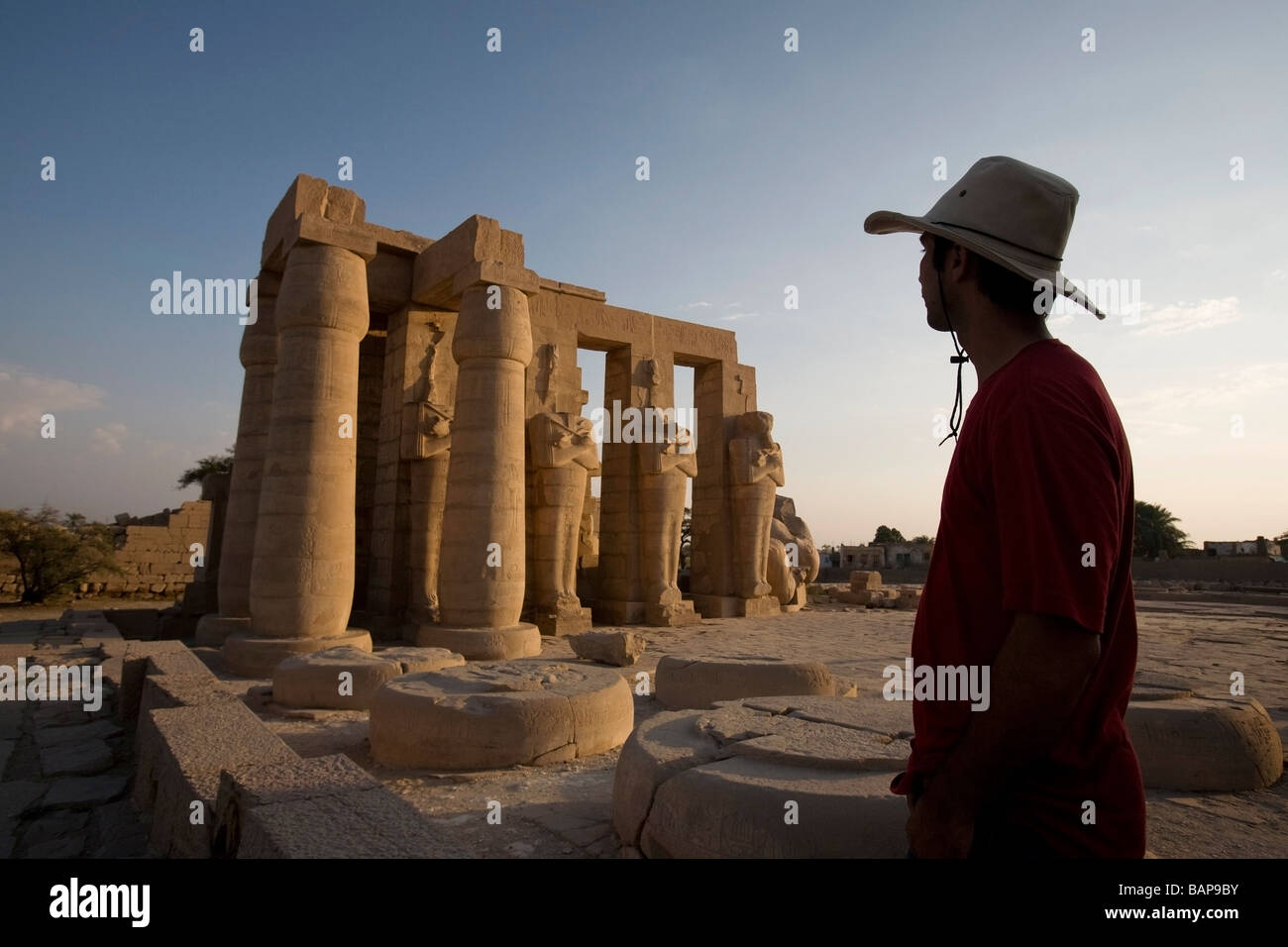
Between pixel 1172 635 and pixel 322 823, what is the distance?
11955 millimetres

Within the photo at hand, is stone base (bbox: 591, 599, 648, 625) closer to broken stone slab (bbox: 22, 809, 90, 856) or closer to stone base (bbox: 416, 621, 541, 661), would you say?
stone base (bbox: 416, 621, 541, 661)

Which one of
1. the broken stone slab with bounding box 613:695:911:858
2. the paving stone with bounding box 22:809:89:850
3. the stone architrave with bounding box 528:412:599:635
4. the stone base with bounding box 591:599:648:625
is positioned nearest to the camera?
the broken stone slab with bounding box 613:695:911:858

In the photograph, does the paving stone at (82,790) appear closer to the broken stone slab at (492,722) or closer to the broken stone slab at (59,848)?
the broken stone slab at (59,848)

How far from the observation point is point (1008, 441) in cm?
125

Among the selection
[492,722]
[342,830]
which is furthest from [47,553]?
[342,830]

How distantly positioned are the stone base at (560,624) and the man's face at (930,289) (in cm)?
963

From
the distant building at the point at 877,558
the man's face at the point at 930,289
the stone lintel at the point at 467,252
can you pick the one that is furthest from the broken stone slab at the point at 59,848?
the distant building at the point at 877,558

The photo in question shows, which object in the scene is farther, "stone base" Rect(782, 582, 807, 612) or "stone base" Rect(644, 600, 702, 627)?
"stone base" Rect(782, 582, 807, 612)

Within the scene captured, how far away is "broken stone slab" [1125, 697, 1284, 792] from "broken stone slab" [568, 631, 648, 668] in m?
4.52

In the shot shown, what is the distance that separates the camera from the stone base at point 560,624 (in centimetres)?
1087

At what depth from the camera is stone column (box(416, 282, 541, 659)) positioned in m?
8.24

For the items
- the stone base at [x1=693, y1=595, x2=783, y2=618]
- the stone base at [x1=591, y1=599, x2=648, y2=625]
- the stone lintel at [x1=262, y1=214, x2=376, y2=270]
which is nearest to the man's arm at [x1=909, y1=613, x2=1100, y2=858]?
the stone lintel at [x1=262, y1=214, x2=376, y2=270]

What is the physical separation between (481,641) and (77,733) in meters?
3.46

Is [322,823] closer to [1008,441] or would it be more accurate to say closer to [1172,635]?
[1008,441]
